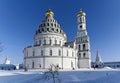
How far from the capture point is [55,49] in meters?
65.7

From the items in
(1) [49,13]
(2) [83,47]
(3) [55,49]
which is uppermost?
(1) [49,13]

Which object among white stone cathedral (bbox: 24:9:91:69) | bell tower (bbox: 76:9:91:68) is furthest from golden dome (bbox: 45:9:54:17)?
bell tower (bbox: 76:9:91:68)

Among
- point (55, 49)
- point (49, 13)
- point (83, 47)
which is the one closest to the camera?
point (55, 49)

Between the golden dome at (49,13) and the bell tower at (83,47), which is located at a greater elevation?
the golden dome at (49,13)

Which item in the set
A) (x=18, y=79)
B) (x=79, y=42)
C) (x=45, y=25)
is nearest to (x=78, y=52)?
(x=79, y=42)

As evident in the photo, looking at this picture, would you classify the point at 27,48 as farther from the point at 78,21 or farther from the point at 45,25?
the point at 78,21

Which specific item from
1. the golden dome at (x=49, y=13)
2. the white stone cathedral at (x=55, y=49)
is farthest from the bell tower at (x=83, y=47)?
the golden dome at (x=49, y=13)

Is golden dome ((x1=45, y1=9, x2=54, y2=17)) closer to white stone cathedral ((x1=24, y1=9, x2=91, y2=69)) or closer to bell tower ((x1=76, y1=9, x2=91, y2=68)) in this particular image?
white stone cathedral ((x1=24, y1=9, x2=91, y2=69))

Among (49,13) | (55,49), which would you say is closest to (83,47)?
(55,49)

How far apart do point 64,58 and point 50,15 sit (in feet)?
69.6

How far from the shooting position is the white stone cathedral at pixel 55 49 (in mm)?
65312

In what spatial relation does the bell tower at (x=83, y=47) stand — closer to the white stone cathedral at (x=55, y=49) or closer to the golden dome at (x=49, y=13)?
the white stone cathedral at (x=55, y=49)

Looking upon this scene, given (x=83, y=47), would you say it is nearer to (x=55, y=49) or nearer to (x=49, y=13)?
(x=55, y=49)

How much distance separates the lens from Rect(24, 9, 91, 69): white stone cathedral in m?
65.3
